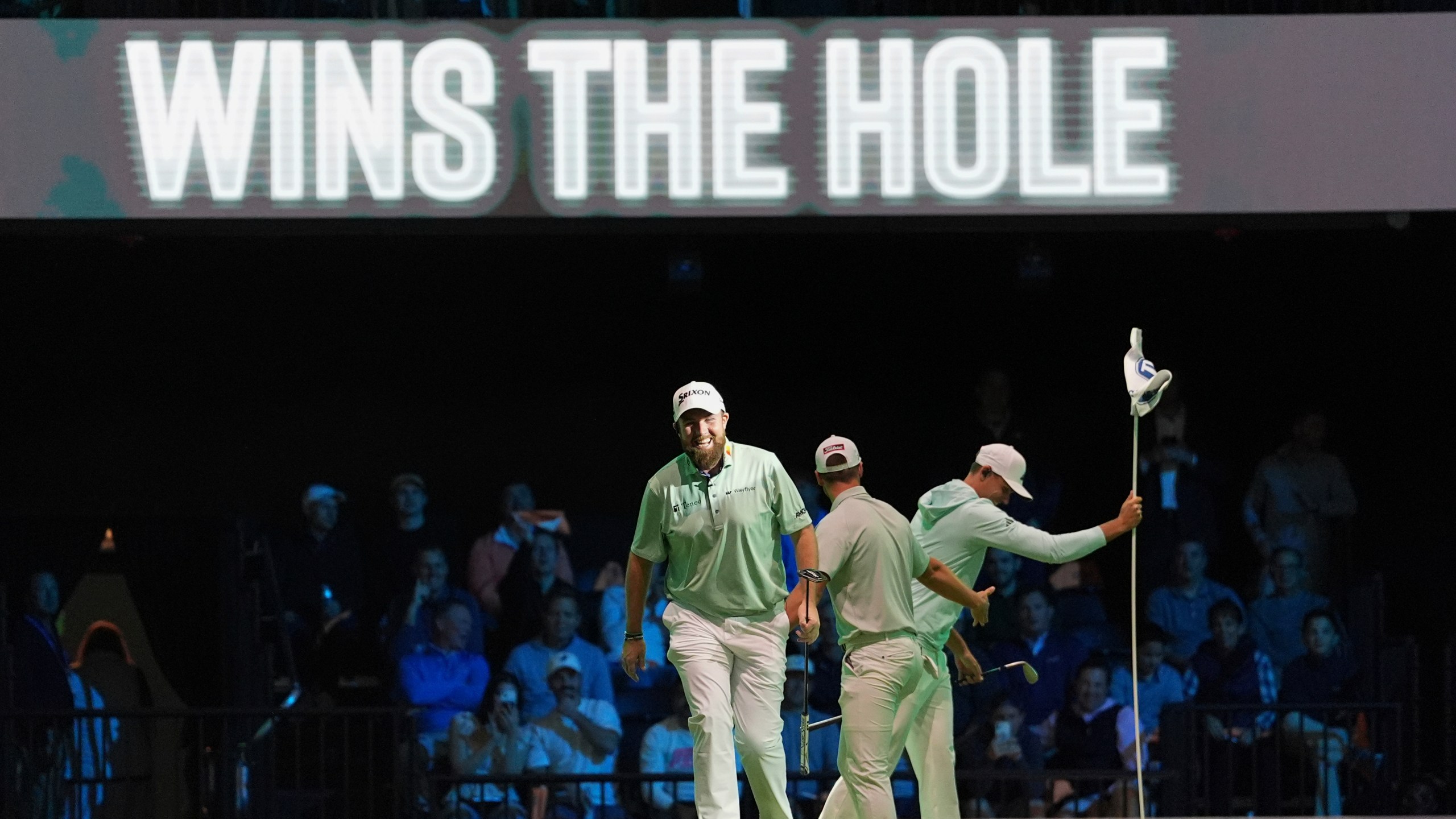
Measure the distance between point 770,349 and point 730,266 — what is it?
27.5 inches

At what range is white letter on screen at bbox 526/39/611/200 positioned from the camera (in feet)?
37.3

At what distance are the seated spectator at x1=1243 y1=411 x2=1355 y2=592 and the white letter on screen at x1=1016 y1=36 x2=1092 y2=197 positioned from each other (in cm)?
323

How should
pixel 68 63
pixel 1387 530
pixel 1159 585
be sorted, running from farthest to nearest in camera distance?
pixel 1387 530
pixel 1159 585
pixel 68 63

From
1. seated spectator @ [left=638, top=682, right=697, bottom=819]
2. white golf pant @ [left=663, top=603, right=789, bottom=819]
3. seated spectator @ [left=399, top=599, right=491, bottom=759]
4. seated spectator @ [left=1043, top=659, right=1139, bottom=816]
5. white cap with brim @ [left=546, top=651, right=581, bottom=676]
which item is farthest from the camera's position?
seated spectator @ [left=399, top=599, right=491, bottom=759]

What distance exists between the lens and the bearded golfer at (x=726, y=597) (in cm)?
884

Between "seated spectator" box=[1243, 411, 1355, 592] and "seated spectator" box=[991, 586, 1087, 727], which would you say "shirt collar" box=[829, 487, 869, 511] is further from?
"seated spectator" box=[1243, 411, 1355, 592]

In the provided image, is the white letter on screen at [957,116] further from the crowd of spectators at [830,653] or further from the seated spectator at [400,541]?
the seated spectator at [400,541]

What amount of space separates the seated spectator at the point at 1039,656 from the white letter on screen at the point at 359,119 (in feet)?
14.6

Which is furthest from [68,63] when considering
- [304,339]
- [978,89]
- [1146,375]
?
[1146,375]

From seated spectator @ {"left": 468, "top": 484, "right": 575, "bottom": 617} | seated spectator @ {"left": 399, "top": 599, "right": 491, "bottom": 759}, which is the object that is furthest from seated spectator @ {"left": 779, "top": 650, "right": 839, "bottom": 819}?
seated spectator @ {"left": 399, "top": 599, "right": 491, "bottom": 759}

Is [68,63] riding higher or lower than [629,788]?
higher

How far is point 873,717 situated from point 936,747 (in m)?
0.57

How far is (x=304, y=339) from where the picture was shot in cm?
1496

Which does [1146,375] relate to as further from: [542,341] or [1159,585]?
[542,341]
